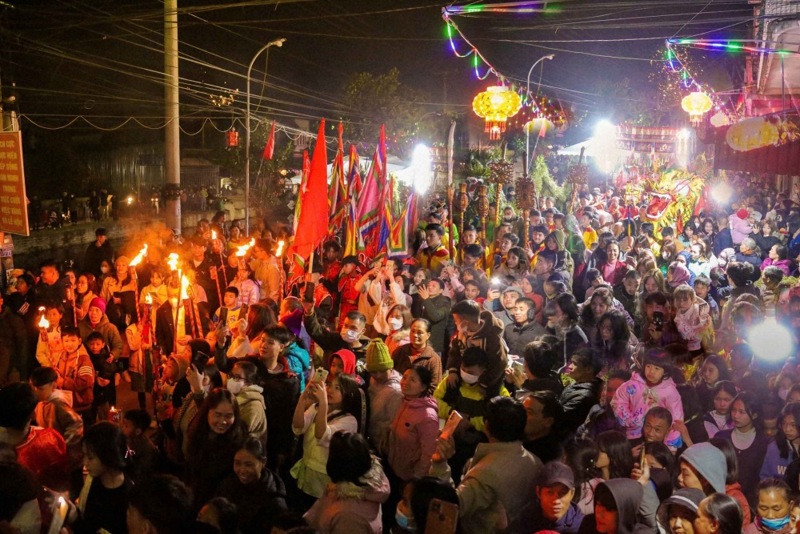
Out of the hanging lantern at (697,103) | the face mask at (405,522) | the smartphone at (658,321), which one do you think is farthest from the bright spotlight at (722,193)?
the face mask at (405,522)

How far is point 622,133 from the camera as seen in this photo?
28562 millimetres

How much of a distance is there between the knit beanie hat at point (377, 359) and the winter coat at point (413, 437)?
0.50 metres

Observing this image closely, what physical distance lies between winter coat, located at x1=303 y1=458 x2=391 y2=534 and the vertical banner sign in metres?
7.24

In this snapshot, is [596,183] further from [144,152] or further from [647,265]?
[647,265]

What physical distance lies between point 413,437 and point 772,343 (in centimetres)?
370

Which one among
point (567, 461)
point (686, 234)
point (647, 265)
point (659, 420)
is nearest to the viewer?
point (567, 461)

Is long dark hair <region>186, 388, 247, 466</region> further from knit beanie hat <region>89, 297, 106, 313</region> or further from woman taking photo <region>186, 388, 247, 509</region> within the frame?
knit beanie hat <region>89, 297, 106, 313</region>

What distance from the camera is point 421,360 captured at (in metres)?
6.46

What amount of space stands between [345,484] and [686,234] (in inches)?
521

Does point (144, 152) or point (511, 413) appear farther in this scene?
point (144, 152)

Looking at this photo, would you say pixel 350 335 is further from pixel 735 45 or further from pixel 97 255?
pixel 735 45

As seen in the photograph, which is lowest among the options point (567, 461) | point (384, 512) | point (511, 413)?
point (384, 512)

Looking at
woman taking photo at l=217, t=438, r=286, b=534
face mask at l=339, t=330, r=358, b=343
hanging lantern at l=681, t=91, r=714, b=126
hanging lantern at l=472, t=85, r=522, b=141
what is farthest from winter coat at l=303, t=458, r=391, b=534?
hanging lantern at l=681, t=91, r=714, b=126

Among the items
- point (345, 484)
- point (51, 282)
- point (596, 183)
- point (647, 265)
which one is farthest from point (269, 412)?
point (596, 183)
